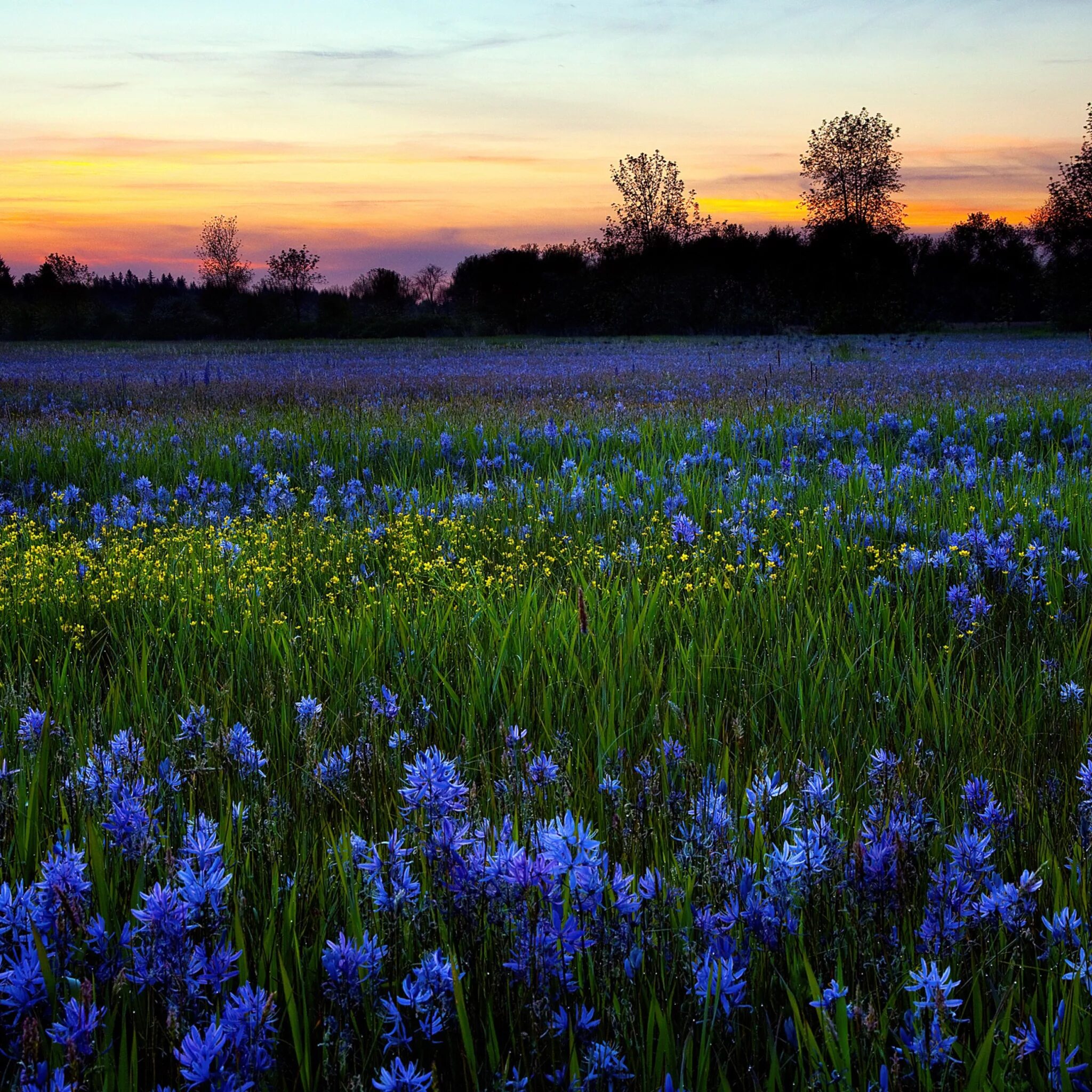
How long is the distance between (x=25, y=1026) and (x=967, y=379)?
48.6 ft

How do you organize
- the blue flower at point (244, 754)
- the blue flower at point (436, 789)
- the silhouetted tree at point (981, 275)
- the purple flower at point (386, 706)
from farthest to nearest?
1. the silhouetted tree at point (981, 275)
2. the purple flower at point (386, 706)
3. the blue flower at point (244, 754)
4. the blue flower at point (436, 789)

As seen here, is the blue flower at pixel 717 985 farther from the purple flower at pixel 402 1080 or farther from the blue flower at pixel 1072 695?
the blue flower at pixel 1072 695

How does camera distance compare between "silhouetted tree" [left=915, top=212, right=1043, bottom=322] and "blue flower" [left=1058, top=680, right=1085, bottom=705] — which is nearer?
"blue flower" [left=1058, top=680, right=1085, bottom=705]

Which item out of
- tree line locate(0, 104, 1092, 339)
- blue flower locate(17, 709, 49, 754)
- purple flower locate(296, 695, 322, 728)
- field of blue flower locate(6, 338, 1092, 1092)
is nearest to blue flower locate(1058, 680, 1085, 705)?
field of blue flower locate(6, 338, 1092, 1092)

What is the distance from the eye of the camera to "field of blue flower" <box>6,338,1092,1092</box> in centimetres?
137

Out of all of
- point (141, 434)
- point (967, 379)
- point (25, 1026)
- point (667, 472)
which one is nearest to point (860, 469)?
point (667, 472)

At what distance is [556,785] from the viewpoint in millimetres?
2086

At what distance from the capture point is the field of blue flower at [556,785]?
54.0 inches

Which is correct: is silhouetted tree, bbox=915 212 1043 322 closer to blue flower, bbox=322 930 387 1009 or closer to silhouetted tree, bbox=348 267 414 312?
silhouetted tree, bbox=348 267 414 312

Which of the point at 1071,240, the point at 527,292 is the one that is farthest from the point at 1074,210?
the point at 527,292

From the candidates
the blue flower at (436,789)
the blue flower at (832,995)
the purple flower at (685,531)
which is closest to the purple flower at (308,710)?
the blue flower at (436,789)

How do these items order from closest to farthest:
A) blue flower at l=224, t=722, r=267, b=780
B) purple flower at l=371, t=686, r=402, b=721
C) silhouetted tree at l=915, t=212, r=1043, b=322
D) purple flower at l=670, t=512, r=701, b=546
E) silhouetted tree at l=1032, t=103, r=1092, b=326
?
blue flower at l=224, t=722, r=267, b=780
purple flower at l=371, t=686, r=402, b=721
purple flower at l=670, t=512, r=701, b=546
silhouetted tree at l=1032, t=103, r=1092, b=326
silhouetted tree at l=915, t=212, r=1043, b=322

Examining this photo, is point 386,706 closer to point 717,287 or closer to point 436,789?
point 436,789

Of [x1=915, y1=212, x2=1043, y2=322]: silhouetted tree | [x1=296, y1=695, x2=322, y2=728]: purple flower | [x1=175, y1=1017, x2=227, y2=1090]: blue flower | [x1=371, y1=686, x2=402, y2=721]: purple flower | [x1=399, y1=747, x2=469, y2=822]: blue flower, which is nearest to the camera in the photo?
[x1=175, y1=1017, x2=227, y2=1090]: blue flower
